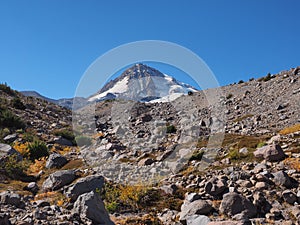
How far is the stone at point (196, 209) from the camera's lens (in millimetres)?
9943

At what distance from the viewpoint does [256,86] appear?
50.6 metres

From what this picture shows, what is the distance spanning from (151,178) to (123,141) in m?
13.0

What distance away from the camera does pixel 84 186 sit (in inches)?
472

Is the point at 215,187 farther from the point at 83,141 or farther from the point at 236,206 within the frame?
the point at 83,141

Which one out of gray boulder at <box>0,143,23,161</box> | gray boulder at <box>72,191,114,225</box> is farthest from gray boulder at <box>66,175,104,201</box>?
A: gray boulder at <box>0,143,23,161</box>

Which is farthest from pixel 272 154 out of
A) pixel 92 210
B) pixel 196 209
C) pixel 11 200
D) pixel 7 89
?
pixel 7 89

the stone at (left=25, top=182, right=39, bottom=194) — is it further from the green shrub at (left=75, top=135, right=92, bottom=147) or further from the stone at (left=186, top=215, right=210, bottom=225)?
the green shrub at (left=75, top=135, right=92, bottom=147)

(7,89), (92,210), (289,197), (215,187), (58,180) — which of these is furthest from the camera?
(7,89)

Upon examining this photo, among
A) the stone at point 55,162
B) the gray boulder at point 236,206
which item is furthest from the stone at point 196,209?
the stone at point 55,162

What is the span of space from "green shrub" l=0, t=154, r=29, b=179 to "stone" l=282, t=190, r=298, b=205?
12485 millimetres

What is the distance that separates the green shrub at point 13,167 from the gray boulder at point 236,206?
10.8 metres

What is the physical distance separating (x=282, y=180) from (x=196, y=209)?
376cm

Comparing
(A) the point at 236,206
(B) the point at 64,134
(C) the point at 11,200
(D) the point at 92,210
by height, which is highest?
(B) the point at 64,134

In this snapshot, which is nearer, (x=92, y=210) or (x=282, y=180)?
(x=92, y=210)
